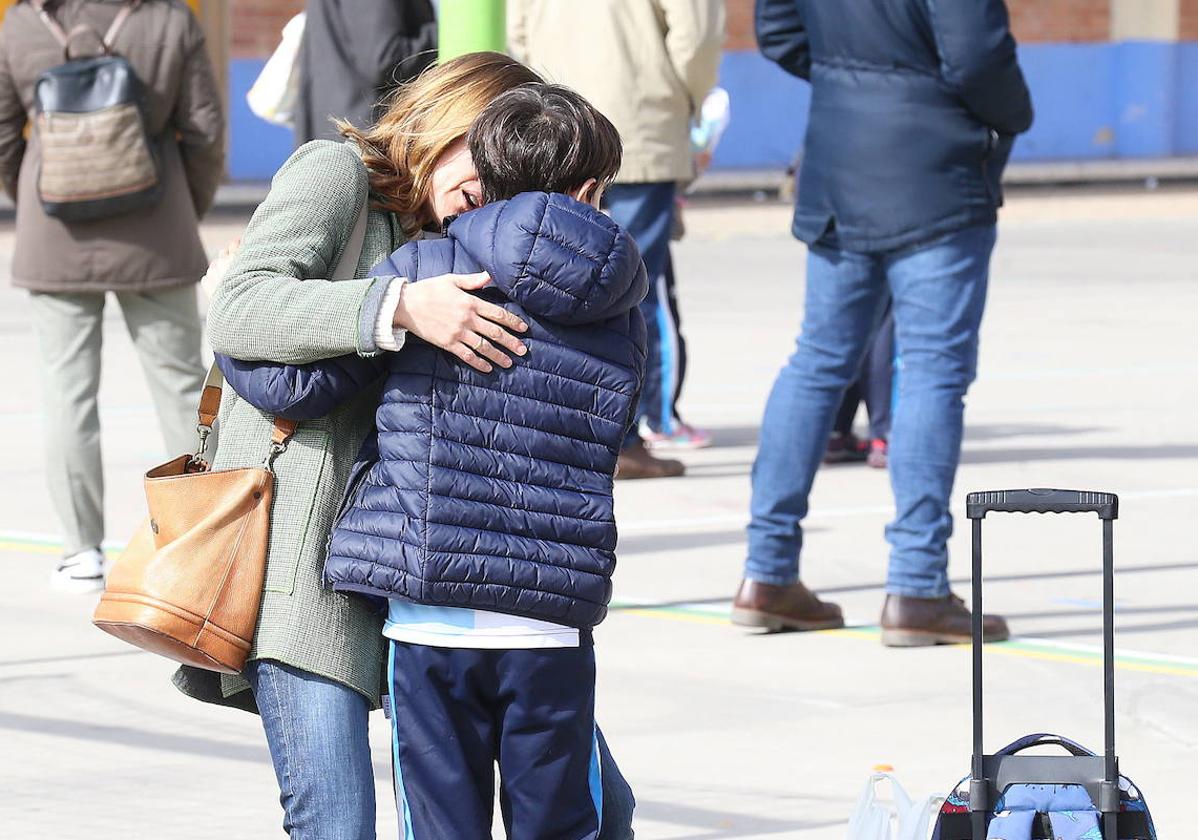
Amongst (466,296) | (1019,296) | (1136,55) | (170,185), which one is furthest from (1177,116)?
(466,296)

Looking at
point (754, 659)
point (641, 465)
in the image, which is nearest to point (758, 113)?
point (641, 465)

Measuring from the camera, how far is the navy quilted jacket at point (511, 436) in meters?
2.94

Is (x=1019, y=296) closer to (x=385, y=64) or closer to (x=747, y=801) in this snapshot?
(x=385, y=64)

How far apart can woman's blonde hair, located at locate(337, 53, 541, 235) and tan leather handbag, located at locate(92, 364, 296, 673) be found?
1.21ft

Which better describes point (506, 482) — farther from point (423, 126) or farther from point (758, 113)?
point (758, 113)

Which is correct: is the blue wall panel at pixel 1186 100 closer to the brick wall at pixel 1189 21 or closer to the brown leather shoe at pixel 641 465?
the brick wall at pixel 1189 21

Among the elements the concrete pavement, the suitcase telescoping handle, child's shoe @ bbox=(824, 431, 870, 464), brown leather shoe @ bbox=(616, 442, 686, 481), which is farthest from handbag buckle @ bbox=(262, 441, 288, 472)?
child's shoe @ bbox=(824, 431, 870, 464)

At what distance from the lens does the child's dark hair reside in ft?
9.80

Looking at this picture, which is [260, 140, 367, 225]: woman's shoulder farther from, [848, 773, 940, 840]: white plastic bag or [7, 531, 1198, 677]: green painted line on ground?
[7, 531, 1198, 677]: green painted line on ground

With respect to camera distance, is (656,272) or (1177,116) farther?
(1177,116)

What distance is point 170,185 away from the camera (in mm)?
6523

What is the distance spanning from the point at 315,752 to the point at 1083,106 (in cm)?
2802

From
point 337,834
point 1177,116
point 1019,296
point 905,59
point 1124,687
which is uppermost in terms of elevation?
point 905,59

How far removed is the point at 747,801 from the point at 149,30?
306 centimetres
